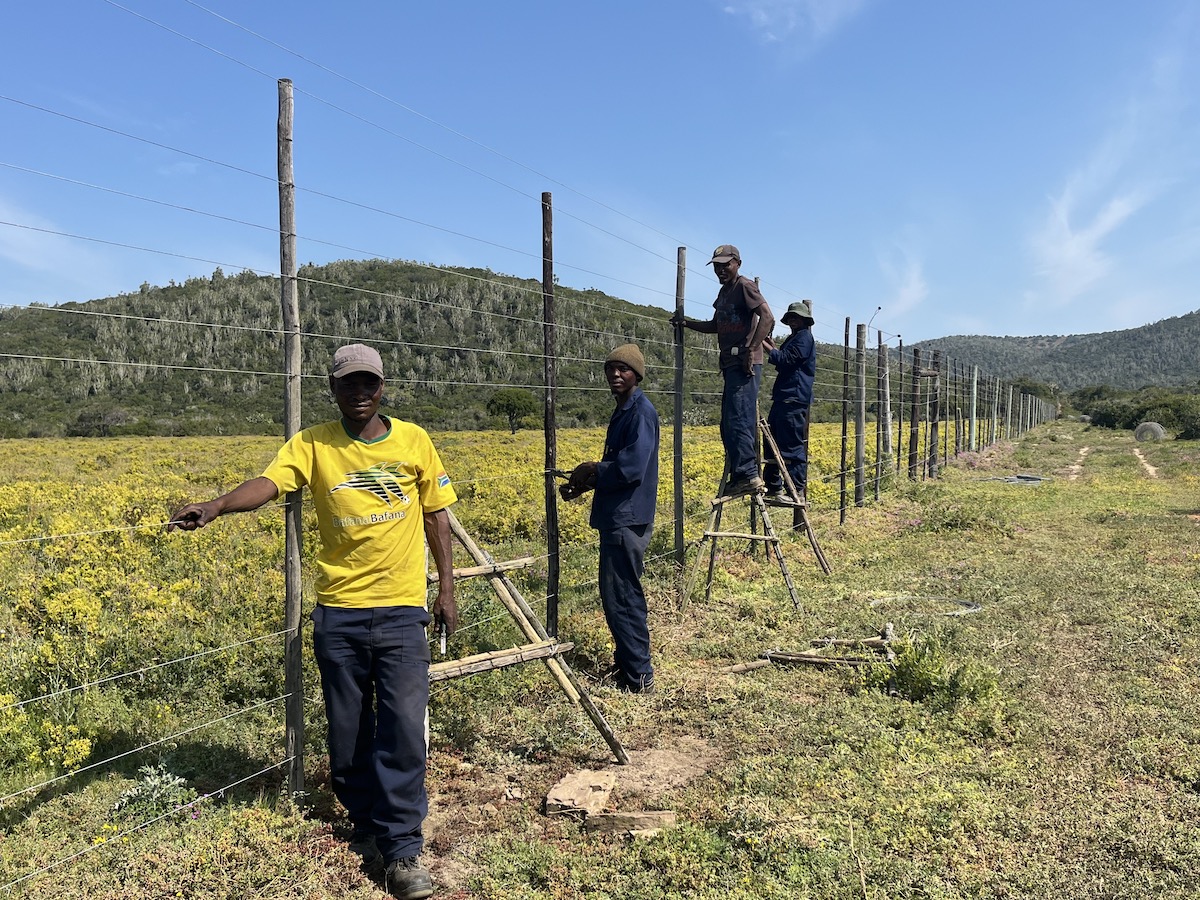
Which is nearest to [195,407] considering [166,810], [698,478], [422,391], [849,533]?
A: [422,391]

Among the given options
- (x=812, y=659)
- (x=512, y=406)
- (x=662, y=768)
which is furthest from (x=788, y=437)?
(x=512, y=406)

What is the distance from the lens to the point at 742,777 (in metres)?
4.18

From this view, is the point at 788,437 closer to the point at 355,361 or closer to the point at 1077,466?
the point at 355,361

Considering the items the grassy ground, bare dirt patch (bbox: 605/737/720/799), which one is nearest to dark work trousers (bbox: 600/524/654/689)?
the grassy ground

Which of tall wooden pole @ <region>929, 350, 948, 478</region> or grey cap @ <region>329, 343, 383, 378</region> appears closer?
grey cap @ <region>329, 343, 383, 378</region>

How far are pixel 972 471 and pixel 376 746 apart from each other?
71.7 ft

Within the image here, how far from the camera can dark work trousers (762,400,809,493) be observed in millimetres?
8844

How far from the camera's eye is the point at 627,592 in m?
5.35

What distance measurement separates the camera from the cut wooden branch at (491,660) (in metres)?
4.03

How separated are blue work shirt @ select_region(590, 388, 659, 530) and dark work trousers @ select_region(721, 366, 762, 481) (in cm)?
230

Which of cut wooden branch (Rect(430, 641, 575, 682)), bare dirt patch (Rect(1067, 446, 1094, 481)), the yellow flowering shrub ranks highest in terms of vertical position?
bare dirt patch (Rect(1067, 446, 1094, 481))

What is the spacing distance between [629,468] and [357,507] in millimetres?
2127

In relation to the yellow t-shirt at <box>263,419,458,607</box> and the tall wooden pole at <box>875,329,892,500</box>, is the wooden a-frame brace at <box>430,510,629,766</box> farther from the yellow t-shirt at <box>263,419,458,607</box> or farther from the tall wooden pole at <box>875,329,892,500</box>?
the tall wooden pole at <box>875,329,892,500</box>

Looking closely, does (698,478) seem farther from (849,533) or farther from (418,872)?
(418,872)
